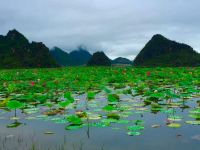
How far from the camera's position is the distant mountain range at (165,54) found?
9962 centimetres

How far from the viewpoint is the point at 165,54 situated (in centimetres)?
11869

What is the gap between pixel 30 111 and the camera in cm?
795

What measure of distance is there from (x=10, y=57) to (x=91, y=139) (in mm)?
100209

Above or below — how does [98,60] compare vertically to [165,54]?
below

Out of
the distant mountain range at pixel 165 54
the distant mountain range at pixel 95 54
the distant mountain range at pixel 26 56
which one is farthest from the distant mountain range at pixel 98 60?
the distant mountain range at pixel 26 56

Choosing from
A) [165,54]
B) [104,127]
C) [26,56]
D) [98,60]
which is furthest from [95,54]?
[104,127]

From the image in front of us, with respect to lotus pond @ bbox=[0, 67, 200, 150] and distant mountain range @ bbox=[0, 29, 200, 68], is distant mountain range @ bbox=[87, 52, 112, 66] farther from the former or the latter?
lotus pond @ bbox=[0, 67, 200, 150]

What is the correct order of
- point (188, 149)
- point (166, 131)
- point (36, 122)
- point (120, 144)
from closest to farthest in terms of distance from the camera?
point (188, 149) → point (120, 144) → point (166, 131) → point (36, 122)

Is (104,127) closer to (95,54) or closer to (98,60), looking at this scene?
(98,60)

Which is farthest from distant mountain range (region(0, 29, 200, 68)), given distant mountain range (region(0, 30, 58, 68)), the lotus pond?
the lotus pond

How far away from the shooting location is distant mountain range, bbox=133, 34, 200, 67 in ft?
327

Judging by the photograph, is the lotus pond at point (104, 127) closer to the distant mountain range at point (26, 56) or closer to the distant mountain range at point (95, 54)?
the distant mountain range at point (95, 54)

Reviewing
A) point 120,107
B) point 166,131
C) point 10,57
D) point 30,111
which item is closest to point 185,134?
point 166,131

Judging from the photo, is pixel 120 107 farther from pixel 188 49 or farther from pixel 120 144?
pixel 188 49
